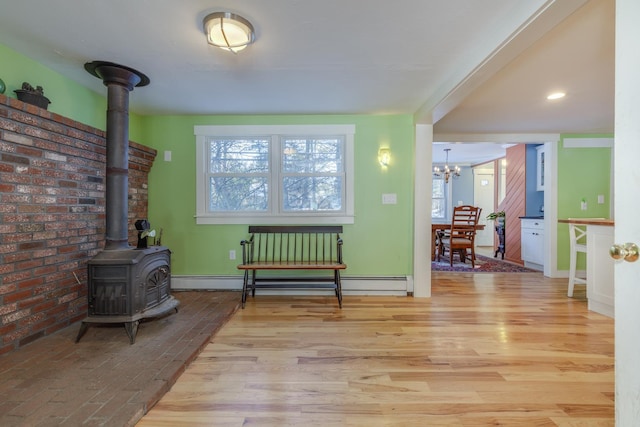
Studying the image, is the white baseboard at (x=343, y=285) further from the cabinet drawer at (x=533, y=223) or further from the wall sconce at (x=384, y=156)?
the cabinet drawer at (x=533, y=223)

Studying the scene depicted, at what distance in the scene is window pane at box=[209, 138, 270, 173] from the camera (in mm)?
3416

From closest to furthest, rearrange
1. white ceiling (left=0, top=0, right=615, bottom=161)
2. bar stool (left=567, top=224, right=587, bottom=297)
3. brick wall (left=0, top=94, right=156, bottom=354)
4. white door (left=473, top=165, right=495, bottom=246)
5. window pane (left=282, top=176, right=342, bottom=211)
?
1. white ceiling (left=0, top=0, right=615, bottom=161)
2. brick wall (left=0, top=94, right=156, bottom=354)
3. bar stool (left=567, top=224, right=587, bottom=297)
4. window pane (left=282, top=176, right=342, bottom=211)
5. white door (left=473, top=165, right=495, bottom=246)

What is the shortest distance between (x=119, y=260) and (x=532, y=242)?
5.66 meters

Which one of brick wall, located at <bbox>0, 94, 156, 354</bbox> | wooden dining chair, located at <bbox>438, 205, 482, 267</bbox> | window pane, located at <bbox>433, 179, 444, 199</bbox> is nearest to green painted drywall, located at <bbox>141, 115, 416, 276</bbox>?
brick wall, located at <bbox>0, 94, 156, 354</bbox>

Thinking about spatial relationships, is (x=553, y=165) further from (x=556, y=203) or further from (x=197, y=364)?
(x=197, y=364)

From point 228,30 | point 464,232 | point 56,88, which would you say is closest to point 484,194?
point 464,232

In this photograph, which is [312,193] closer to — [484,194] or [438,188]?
[438,188]

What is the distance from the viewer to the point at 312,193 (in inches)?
135

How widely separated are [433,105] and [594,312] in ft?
8.41

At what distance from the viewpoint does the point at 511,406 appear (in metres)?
1.49

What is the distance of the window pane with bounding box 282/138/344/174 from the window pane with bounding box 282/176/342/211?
11 centimetres

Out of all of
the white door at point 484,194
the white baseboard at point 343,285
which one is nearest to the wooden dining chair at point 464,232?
the white baseboard at point 343,285

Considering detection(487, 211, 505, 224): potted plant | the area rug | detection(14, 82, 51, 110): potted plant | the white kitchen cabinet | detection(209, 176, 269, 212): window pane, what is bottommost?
the area rug

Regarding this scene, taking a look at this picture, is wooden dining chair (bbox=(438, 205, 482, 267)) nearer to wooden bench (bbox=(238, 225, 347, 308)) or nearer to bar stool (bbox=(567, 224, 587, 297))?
bar stool (bbox=(567, 224, 587, 297))
